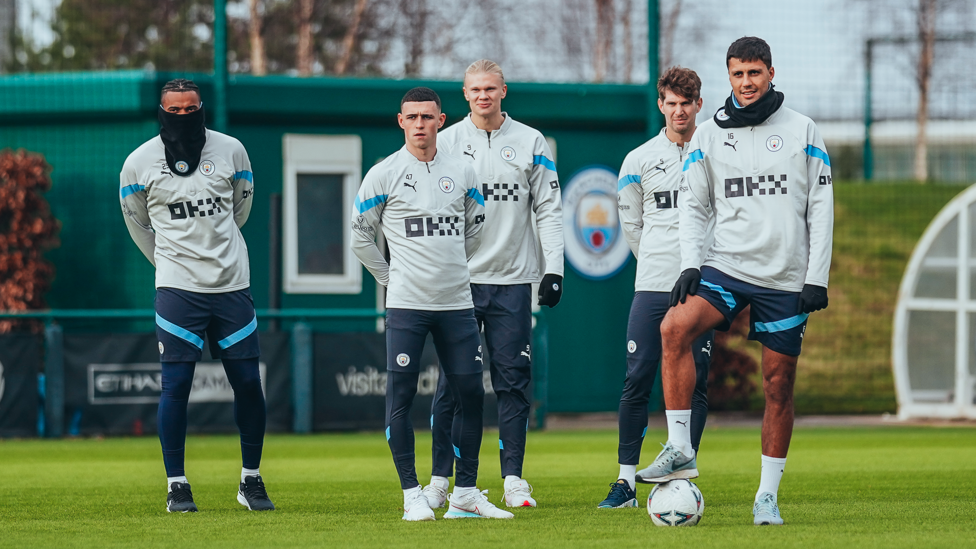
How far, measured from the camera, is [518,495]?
21.8 feet

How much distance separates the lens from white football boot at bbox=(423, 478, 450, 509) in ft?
21.6

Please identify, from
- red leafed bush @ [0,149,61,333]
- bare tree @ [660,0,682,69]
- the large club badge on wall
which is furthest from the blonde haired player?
bare tree @ [660,0,682,69]

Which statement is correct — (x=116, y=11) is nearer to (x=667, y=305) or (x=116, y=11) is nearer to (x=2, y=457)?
(x=2, y=457)

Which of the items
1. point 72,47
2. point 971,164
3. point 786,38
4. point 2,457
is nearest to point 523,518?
point 2,457

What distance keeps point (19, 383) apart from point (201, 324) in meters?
6.11

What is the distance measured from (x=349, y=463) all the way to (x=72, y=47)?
58.4 ft

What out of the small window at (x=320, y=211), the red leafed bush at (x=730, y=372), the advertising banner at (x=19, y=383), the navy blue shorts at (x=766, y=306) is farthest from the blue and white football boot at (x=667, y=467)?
the small window at (x=320, y=211)

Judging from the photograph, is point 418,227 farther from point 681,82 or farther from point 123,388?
point 123,388

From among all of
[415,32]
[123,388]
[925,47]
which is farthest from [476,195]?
[415,32]

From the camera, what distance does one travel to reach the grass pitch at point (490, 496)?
212 inches

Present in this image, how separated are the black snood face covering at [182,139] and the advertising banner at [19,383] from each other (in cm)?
616

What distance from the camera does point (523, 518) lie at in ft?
20.1

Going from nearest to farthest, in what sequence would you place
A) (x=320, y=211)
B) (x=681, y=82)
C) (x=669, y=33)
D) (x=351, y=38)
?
(x=681, y=82)
(x=320, y=211)
(x=351, y=38)
(x=669, y=33)

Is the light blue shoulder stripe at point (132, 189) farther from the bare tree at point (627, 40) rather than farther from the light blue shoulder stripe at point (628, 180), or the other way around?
the bare tree at point (627, 40)
